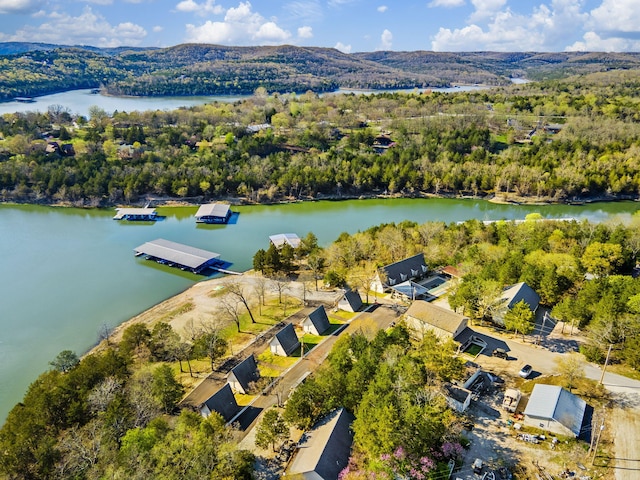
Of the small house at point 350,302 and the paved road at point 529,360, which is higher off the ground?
the small house at point 350,302

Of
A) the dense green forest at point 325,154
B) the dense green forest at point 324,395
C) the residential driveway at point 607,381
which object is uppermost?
the dense green forest at point 325,154

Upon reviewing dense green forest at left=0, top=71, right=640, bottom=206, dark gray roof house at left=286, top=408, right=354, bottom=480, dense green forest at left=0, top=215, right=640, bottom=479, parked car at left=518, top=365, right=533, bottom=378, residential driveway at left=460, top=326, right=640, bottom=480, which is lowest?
residential driveway at left=460, top=326, right=640, bottom=480

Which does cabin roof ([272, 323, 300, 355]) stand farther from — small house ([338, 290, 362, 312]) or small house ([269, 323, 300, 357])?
small house ([338, 290, 362, 312])

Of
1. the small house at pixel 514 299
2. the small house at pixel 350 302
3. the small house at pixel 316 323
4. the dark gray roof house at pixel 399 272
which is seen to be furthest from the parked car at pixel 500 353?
the small house at pixel 316 323

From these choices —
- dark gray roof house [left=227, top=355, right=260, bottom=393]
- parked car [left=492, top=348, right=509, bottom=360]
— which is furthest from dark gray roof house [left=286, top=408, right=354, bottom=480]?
parked car [left=492, top=348, right=509, bottom=360]

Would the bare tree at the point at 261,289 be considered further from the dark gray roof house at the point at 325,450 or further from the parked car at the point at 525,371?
the parked car at the point at 525,371

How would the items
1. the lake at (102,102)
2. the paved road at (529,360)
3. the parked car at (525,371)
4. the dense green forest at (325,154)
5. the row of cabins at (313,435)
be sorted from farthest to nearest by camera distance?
the lake at (102,102)
the dense green forest at (325,154)
the parked car at (525,371)
the paved road at (529,360)
the row of cabins at (313,435)

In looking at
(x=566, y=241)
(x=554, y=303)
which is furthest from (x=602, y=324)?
(x=566, y=241)
